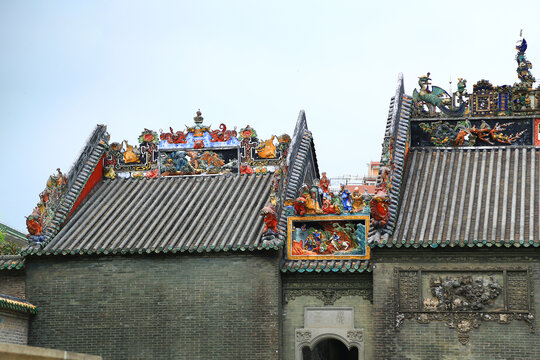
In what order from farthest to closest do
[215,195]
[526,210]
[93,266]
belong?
[215,195] → [93,266] → [526,210]

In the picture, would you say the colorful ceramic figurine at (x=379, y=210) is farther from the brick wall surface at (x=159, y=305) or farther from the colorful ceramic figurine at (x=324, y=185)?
the brick wall surface at (x=159, y=305)

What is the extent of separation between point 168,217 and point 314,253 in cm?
383

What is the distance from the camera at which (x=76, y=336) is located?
78.8 feet

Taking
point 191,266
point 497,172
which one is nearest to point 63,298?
point 191,266

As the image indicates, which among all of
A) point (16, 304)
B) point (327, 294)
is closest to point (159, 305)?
point (16, 304)

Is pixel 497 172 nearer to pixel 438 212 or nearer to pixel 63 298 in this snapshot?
pixel 438 212

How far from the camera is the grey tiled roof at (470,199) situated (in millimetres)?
22328

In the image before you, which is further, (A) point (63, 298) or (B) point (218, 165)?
(B) point (218, 165)

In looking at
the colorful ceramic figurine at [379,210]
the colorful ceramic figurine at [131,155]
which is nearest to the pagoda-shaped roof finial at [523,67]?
the colorful ceramic figurine at [379,210]

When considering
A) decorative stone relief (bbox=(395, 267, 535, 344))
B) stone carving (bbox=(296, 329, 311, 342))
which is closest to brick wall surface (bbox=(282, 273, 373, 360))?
stone carving (bbox=(296, 329, 311, 342))

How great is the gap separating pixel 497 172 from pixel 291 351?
6390 millimetres

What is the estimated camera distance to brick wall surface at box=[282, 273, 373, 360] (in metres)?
23.1

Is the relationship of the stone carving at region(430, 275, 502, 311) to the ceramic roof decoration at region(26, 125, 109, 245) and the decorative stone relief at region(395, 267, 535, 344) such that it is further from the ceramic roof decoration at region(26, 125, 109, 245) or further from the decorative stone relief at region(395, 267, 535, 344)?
the ceramic roof decoration at region(26, 125, 109, 245)

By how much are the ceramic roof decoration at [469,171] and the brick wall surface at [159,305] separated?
10.3 feet
